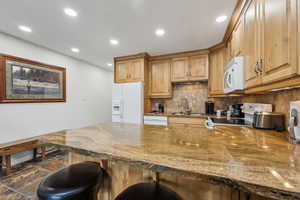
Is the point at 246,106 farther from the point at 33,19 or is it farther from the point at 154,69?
the point at 33,19

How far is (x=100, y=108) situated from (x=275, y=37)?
4.56m

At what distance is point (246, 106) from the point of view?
1.82 meters

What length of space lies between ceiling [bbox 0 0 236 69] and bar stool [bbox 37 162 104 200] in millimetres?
1887

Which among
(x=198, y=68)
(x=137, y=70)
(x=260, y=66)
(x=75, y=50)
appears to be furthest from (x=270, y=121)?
(x=75, y=50)

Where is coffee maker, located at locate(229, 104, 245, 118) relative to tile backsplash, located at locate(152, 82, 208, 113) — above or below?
below

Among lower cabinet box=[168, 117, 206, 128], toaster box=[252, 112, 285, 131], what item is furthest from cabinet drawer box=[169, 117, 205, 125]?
toaster box=[252, 112, 285, 131]

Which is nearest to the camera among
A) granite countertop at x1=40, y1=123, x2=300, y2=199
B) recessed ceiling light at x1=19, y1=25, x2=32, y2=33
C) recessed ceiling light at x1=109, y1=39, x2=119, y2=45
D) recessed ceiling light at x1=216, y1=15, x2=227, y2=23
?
granite countertop at x1=40, y1=123, x2=300, y2=199

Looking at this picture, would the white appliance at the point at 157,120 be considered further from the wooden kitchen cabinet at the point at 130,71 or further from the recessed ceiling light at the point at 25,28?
the recessed ceiling light at the point at 25,28

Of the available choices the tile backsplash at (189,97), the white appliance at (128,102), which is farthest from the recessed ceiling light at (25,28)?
the tile backsplash at (189,97)

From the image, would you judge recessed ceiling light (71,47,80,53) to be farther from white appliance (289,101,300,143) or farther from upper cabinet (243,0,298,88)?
white appliance (289,101,300,143)

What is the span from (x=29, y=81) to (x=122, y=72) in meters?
1.98

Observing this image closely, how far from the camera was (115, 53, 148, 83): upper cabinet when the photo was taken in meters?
3.06

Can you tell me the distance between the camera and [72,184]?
78cm

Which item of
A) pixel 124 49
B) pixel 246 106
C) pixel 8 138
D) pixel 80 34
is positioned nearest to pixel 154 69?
pixel 124 49
